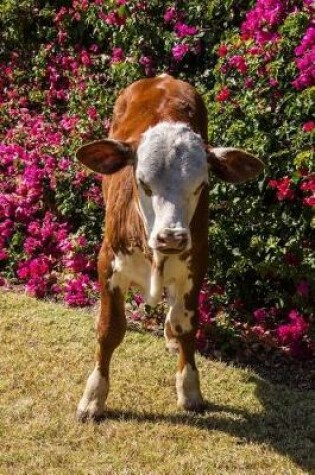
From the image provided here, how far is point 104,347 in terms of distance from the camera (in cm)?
435

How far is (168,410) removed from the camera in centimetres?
447

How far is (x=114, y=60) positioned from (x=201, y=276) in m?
3.66

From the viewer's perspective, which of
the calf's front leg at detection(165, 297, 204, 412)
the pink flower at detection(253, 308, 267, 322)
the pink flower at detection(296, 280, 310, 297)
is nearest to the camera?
Answer: the calf's front leg at detection(165, 297, 204, 412)

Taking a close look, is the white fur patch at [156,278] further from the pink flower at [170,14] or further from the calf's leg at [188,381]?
the pink flower at [170,14]

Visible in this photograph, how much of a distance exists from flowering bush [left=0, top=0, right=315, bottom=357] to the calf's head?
1316 millimetres

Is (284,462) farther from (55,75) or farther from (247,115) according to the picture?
(55,75)

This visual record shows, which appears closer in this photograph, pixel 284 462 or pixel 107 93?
pixel 284 462

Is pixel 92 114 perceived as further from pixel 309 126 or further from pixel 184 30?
pixel 309 126

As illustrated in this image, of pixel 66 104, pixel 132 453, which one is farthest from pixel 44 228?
pixel 132 453

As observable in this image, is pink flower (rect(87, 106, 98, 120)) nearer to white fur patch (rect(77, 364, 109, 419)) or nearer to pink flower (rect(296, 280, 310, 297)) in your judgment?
pink flower (rect(296, 280, 310, 297))

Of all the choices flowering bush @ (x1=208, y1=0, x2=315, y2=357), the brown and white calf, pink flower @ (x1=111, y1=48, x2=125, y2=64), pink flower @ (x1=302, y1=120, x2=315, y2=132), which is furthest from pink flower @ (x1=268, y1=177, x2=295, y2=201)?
pink flower @ (x1=111, y1=48, x2=125, y2=64)

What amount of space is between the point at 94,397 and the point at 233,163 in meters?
1.59

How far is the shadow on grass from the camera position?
4145 millimetres

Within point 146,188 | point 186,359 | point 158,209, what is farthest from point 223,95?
point 158,209
